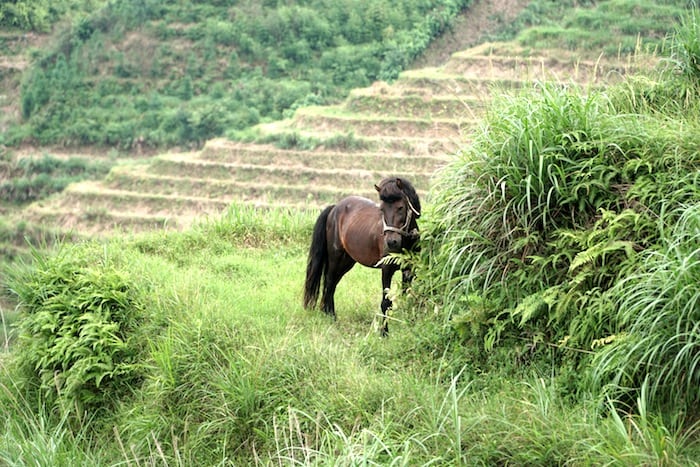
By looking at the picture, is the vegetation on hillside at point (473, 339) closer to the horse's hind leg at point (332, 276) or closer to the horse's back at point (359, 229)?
the horse's hind leg at point (332, 276)

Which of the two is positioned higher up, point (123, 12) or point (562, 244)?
point (562, 244)

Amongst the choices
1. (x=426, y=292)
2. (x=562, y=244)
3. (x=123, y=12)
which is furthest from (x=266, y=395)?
(x=123, y=12)

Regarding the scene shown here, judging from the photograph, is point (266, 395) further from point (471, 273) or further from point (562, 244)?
point (562, 244)

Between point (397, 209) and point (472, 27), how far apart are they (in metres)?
48.6

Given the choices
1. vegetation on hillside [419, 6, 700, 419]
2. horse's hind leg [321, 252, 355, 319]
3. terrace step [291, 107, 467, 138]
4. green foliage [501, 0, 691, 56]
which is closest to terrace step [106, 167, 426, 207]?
terrace step [291, 107, 467, 138]

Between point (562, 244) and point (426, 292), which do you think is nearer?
point (562, 244)

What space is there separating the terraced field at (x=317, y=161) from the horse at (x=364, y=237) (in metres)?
23.3

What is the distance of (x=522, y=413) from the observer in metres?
5.34

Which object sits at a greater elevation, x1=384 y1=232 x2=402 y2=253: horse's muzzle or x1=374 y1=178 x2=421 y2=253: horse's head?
x1=374 y1=178 x2=421 y2=253: horse's head

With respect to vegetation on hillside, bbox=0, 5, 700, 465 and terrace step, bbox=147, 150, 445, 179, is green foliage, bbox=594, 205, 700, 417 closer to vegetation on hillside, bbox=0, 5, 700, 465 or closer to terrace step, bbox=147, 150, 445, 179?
vegetation on hillside, bbox=0, 5, 700, 465

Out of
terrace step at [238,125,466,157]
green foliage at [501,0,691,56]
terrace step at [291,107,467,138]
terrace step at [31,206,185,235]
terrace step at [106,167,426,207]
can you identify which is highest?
green foliage at [501,0,691,56]

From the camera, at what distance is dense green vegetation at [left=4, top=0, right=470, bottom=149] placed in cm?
5116

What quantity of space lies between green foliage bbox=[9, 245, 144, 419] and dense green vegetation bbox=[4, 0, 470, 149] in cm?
3995

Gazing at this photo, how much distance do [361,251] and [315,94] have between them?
43696 mm
